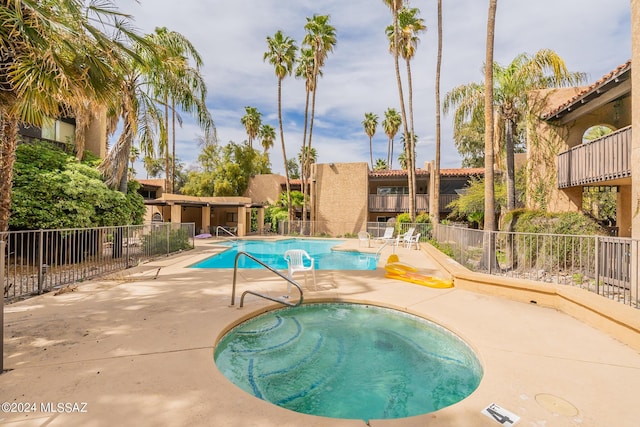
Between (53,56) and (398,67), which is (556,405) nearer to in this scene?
(53,56)

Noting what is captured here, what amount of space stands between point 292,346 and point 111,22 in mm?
6726

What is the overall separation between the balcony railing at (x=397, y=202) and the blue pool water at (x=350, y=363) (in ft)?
67.1

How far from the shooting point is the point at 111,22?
5.56 metres

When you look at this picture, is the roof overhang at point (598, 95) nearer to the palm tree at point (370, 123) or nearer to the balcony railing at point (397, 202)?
the balcony railing at point (397, 202)

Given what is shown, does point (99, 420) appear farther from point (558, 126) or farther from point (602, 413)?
point (558, 126)

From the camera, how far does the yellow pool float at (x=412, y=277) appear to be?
6922 millimetres

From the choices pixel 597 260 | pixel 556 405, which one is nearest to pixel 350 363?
pixel 556 405

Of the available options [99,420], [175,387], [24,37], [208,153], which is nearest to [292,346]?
[175,387]

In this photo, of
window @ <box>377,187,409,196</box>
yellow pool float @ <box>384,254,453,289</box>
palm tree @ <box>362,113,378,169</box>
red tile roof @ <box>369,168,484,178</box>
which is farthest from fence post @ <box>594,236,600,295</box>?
palm tree @ <box>362,113,378,169</box>

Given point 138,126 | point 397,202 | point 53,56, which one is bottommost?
point 397,202

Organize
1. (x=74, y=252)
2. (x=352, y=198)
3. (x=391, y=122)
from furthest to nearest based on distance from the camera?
1. (x=391, y=122)
2. (x=352, y=198)
3. (x=74, y=252)

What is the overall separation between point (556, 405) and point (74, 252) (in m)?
8.97

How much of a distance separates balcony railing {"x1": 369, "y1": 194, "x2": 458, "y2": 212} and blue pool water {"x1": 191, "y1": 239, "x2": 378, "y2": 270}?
→ 621cm

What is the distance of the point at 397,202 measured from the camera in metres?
25.2
